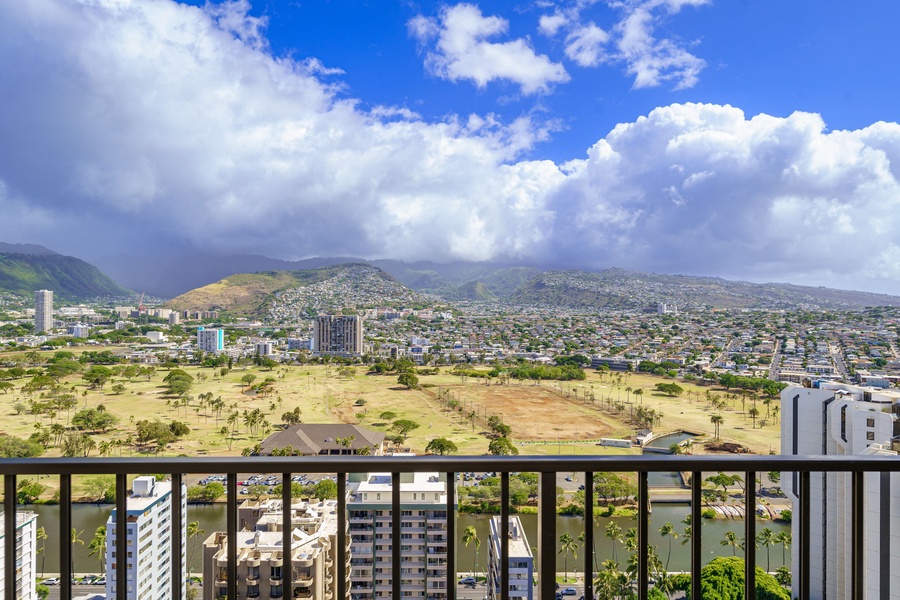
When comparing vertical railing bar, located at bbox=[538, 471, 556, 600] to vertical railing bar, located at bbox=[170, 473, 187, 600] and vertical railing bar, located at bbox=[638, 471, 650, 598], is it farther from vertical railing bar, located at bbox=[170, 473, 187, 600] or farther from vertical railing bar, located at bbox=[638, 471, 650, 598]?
vertical railing bar, located at bbox=[170, 473, 187, 600]

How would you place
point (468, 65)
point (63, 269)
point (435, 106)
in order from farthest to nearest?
point (63, 269) → point (435, 106) → point (468, 65)

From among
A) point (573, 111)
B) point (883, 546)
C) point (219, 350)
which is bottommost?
point (219, 350)

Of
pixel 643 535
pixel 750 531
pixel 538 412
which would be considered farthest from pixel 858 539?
pixel 538 412

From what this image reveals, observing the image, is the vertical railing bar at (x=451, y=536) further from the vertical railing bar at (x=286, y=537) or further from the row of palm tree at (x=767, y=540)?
the row of palm tree at (x=767, y=540)

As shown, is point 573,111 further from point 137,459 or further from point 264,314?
point 264,314

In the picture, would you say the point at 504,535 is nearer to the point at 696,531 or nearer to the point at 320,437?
the point at 696,531

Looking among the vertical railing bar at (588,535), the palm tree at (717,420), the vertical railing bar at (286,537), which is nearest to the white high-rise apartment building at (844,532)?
the vertical railing bar at (588,535)

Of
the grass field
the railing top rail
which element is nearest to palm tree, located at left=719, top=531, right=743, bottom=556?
the railing top rail

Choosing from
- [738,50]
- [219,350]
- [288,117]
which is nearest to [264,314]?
[219,350]
